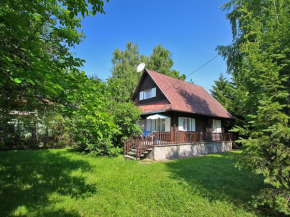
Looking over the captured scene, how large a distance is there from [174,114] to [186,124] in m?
2.03

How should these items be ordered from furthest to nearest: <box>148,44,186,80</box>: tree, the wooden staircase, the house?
<box>148,44,186,80</box>: tree
the house
the wooden staircase

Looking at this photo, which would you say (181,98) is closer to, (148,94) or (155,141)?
(148,94)

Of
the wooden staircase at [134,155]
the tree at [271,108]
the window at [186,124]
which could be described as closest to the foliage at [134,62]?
the window at [186,124]

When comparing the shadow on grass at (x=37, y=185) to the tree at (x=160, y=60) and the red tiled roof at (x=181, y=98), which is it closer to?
the red tiled roof at (x=181, y=98)

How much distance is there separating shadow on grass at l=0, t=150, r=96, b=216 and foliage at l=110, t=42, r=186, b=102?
2121 cm

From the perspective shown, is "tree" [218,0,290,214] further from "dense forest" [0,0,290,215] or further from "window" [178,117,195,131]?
"window" [178,117,195,131]

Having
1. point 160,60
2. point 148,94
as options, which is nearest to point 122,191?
point 148,94

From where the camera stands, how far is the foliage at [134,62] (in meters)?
28.8

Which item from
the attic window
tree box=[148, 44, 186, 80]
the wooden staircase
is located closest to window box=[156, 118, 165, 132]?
the attic window

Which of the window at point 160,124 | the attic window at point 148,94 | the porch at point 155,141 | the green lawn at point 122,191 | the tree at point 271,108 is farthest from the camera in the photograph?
the attic window at point 148,94

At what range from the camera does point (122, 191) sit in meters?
5.23

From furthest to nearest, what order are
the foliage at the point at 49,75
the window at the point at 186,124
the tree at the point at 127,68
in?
the tree at the point at 127,68, the window at the point at 186,124, the foliage at the point at 49,75

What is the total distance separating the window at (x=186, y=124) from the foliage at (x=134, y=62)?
47.9 feet

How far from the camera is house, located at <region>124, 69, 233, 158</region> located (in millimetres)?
12758
